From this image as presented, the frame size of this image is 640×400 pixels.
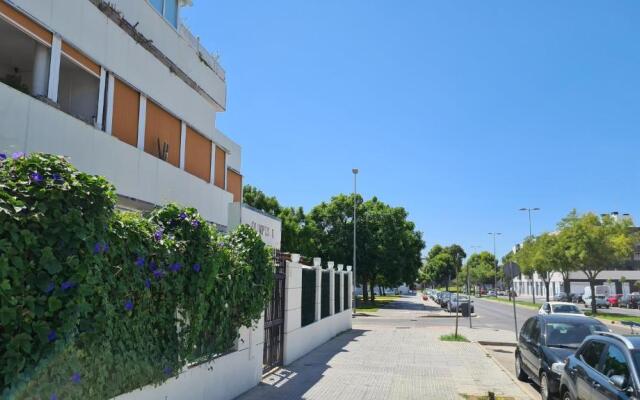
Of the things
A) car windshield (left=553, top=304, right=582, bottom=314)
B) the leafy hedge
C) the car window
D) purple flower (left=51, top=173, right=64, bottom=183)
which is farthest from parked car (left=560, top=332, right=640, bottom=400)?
car windshield (left=553, top=304, right=582, bottom=314)

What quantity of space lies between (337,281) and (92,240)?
16926 mm

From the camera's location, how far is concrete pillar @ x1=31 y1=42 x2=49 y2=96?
30.9 feet

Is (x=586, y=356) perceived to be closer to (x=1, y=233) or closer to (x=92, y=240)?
(x=92, y=240)

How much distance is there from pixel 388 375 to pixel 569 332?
3.82 meters

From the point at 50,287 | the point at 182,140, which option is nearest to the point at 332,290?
the point at 182,140

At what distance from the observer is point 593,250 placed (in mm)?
39844

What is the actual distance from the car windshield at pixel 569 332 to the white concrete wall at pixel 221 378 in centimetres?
548

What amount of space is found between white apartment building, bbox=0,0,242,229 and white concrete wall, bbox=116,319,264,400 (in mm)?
4200

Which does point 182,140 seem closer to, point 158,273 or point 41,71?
point 41,71

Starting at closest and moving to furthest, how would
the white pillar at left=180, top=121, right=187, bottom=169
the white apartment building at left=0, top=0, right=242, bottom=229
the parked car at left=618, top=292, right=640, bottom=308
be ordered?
the white apartment building at left=0, top=0, right=242, bottom=229 < the white pillar at left=180, top=121, right=187, bottom=169 < the parked car at left=618, top=292, right=640, bottom=308

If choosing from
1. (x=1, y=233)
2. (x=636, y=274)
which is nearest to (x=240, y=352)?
(x=1, y=233)

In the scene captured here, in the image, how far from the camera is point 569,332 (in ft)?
33.4

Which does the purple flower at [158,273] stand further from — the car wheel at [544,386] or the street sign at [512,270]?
the street sign at [512,270]

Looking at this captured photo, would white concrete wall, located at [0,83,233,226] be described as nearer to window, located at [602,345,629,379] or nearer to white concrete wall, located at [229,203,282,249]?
white concrete wall, located at [229,203,282,249]
